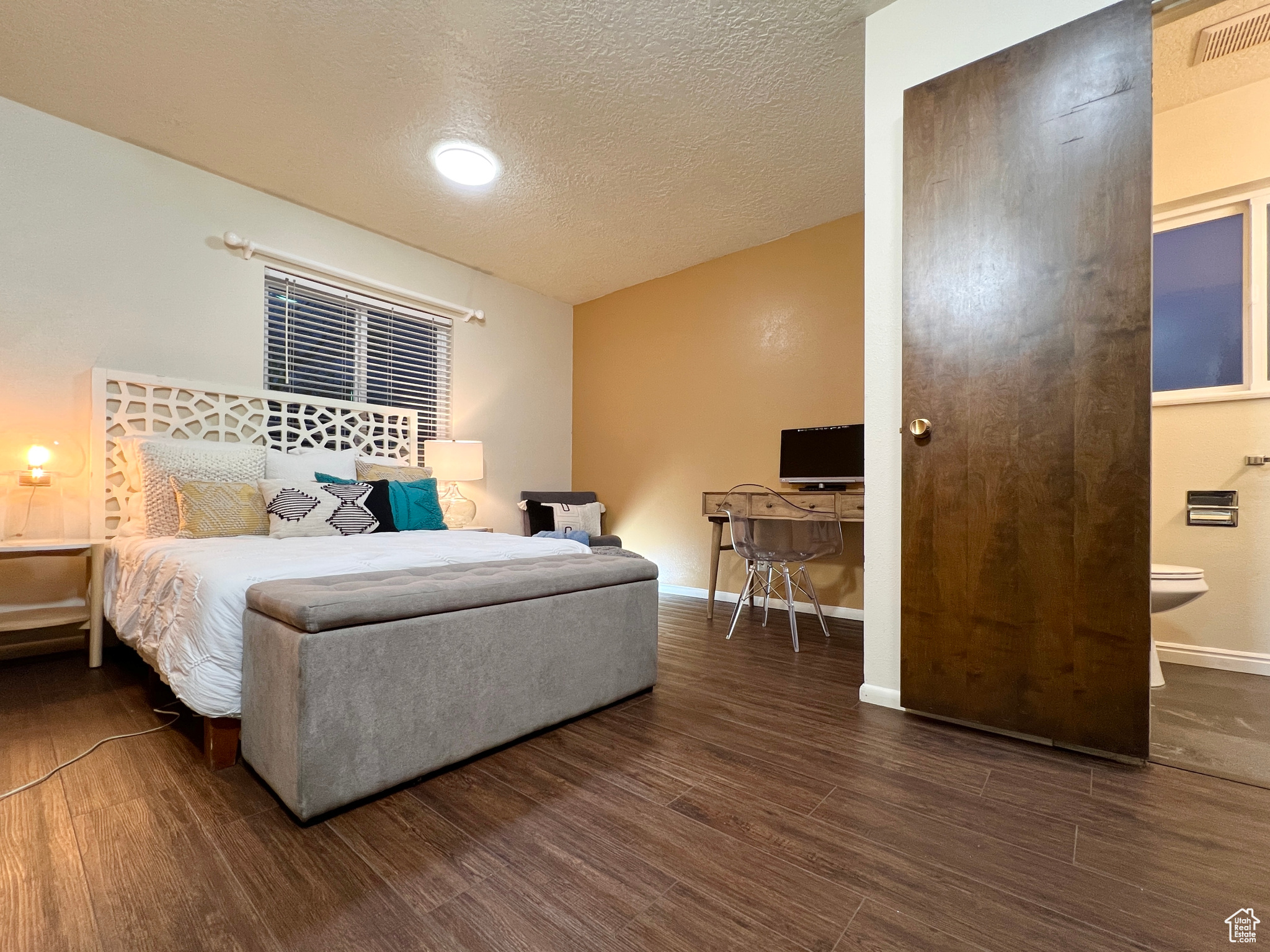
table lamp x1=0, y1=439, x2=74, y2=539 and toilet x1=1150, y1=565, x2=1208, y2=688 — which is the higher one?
table lamp x1=0, y1=439, x2=74, y2=539

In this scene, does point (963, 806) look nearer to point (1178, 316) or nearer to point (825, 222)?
point (1178, 316)

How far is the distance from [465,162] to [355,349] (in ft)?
5.37

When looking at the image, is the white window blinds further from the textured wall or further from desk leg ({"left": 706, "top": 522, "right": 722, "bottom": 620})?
the textured wall

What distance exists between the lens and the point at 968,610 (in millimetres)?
1972

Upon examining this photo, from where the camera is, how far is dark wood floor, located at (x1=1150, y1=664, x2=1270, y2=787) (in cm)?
169

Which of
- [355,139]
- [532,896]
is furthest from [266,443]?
[532,896]

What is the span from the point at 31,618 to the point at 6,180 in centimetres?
209

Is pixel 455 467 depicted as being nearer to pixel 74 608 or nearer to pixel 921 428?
pixel 74 608

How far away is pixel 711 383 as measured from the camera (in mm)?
4602

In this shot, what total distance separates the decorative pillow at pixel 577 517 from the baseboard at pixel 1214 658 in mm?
3533

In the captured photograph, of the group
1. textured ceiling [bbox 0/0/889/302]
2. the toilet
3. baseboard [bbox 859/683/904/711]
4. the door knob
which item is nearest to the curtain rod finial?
textured ceiling [bbox 0/0/889/302]

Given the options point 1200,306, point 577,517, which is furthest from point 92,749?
point 1200,306

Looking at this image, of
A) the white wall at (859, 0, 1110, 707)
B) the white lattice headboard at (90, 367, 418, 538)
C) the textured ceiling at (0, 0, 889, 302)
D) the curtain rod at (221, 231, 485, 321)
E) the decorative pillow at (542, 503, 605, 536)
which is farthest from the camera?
the decorative pillow at (542, 503, 605, 536)

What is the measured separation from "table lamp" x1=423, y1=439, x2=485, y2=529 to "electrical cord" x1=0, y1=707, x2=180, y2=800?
2.06 meters
